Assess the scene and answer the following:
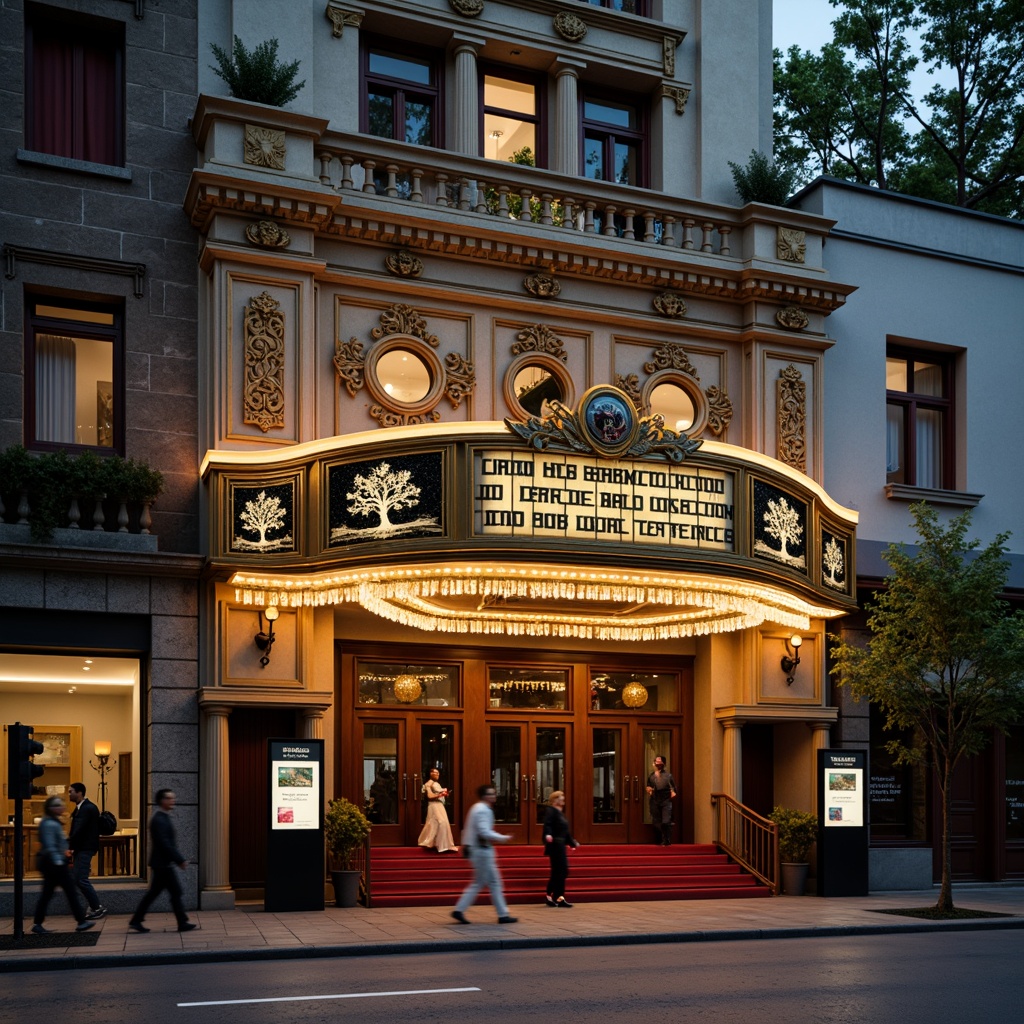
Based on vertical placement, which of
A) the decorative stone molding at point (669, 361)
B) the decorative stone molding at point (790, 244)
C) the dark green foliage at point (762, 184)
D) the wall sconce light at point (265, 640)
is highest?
the dark green foliage at point (762, 184)

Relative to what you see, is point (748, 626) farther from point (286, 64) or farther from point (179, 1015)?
point (179, 1015)

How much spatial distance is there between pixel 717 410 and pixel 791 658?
4.54m

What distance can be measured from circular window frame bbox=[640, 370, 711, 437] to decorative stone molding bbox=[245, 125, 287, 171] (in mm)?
7241

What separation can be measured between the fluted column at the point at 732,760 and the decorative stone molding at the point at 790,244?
833 cm

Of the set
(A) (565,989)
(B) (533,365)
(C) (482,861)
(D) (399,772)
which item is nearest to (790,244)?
(B) (533,365)

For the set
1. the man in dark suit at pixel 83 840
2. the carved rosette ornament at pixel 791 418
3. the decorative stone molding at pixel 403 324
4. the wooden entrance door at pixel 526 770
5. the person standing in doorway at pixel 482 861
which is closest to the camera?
the person standing in doorway at pixel 482 861

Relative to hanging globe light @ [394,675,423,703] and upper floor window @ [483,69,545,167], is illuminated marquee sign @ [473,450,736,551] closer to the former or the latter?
hanging globe light @ [394,675,423,703]

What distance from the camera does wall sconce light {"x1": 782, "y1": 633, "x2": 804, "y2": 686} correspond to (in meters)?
23.6

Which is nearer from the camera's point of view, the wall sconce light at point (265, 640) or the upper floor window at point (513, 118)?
the wall sconce light at point (265, 640)

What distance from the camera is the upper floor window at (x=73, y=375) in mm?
20016

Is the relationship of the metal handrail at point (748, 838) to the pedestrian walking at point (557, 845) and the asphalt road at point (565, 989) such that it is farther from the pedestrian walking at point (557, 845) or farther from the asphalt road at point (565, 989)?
the asphalt road at point (565, 989)

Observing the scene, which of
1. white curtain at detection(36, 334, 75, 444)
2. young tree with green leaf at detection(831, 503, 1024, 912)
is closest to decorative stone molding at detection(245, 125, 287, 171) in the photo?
white curtain at detection(36, 334, 75, 444)

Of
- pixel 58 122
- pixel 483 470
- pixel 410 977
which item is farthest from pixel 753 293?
pixel 410 977

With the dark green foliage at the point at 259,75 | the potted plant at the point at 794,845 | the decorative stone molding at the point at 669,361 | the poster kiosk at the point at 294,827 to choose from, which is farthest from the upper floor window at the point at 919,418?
the poster kiosk at the point at 294,827
